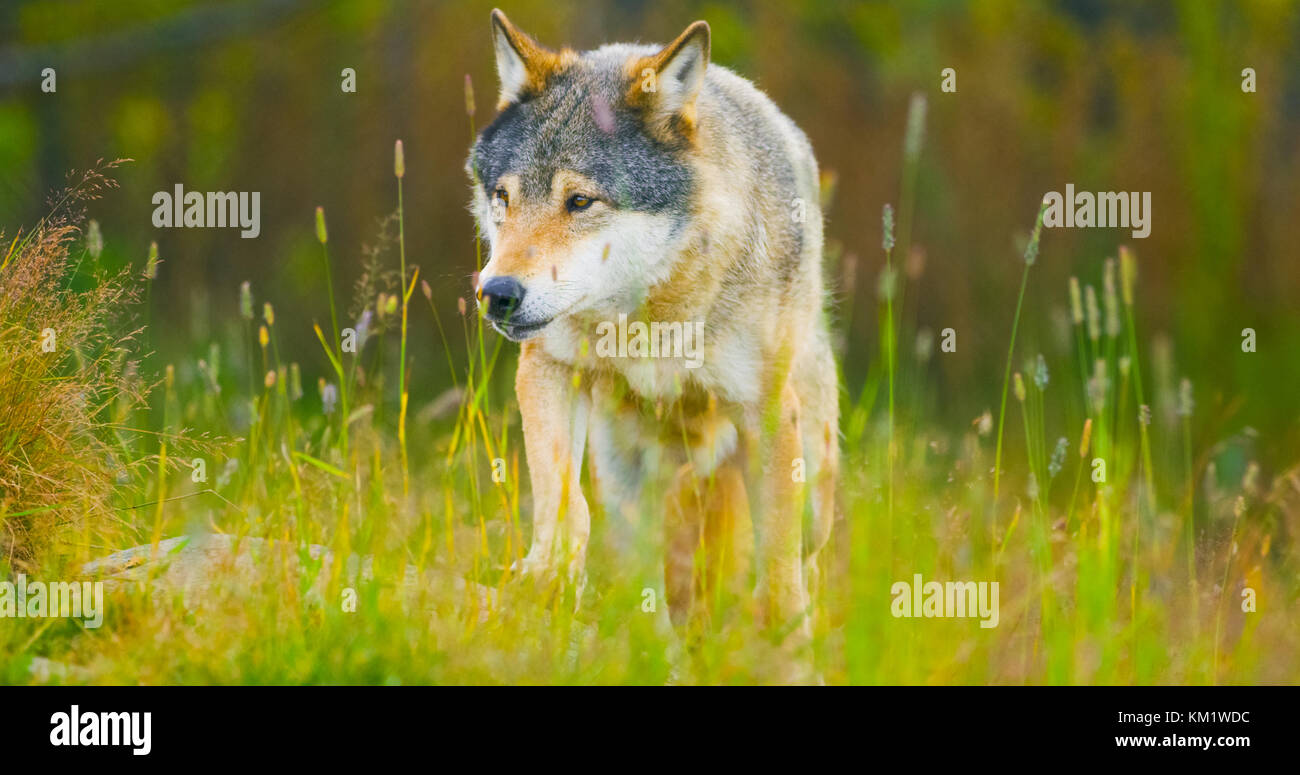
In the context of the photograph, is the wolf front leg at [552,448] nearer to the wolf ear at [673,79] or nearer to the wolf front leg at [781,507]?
the wolf front leg at [781,507]

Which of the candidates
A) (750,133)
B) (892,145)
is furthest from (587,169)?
(892,145)

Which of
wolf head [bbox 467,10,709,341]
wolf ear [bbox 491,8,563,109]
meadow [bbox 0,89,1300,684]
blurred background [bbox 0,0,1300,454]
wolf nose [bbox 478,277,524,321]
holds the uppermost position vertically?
blurred background [bbox 0,0,1300,454]

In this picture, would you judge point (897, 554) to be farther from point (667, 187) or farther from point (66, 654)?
point (66, 654)

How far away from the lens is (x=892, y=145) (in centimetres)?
1153

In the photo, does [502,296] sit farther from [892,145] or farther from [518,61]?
[892,145]

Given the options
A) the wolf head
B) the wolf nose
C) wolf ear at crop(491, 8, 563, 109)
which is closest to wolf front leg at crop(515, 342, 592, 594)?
the wolf head

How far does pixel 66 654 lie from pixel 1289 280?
11058 millimetres

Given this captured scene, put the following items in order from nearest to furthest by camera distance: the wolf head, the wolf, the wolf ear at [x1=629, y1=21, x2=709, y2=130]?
the wolf head
the wolf
the wolf ear at [x1=629, y1=21, x2=709, y2=130]

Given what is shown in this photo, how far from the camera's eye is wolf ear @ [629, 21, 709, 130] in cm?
475

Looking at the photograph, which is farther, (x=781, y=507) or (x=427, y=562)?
(x=781, y=507)

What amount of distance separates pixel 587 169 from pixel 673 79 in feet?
1.77

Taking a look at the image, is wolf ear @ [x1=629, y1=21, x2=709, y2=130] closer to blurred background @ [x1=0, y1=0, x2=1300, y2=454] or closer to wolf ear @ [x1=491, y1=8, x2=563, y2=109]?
wolf ear @ [x1=491, y1=8, x2=563, y2=109]

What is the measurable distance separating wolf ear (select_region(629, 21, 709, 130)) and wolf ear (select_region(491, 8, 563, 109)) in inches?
15.2

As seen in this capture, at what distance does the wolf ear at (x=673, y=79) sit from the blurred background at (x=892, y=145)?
18.7 ft
